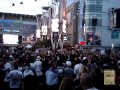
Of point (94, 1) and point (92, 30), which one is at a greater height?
point (94, 1)

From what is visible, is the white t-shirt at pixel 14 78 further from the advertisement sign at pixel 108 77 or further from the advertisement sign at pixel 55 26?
the advertisement sign at pixel 55 26

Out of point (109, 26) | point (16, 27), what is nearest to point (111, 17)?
point (109, 26)

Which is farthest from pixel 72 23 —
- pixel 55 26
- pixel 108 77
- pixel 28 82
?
pixel 108 77

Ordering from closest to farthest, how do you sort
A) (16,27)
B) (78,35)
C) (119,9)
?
(119,9) → (78,35) → (16,27)

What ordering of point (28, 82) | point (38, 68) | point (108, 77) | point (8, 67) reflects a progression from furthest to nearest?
point (38, 68) < point (8, 67) < point (28, 82) < point (108, 77)

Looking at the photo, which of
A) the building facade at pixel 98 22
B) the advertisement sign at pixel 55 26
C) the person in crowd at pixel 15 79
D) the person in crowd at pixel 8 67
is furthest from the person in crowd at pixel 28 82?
the building facade at pixel 98 22

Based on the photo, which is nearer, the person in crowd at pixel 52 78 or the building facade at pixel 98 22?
the person in crowd at pixel 52 78

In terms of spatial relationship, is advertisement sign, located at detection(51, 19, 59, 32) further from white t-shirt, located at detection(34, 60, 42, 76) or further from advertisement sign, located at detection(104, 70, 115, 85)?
advertisement sign, located at detection(104, 70, 115, 85)

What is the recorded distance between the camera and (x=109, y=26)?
95062 millimetres

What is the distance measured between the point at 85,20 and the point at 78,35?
9.29 metres

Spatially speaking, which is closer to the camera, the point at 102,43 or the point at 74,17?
the point at 102,43

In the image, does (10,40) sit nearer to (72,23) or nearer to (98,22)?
(98,22)

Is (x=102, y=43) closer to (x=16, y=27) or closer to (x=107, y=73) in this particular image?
(x=16, y=27)

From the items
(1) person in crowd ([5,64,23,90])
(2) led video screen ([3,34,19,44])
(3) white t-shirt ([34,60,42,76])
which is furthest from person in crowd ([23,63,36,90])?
(2) led video screen ([3,34,19,44])
